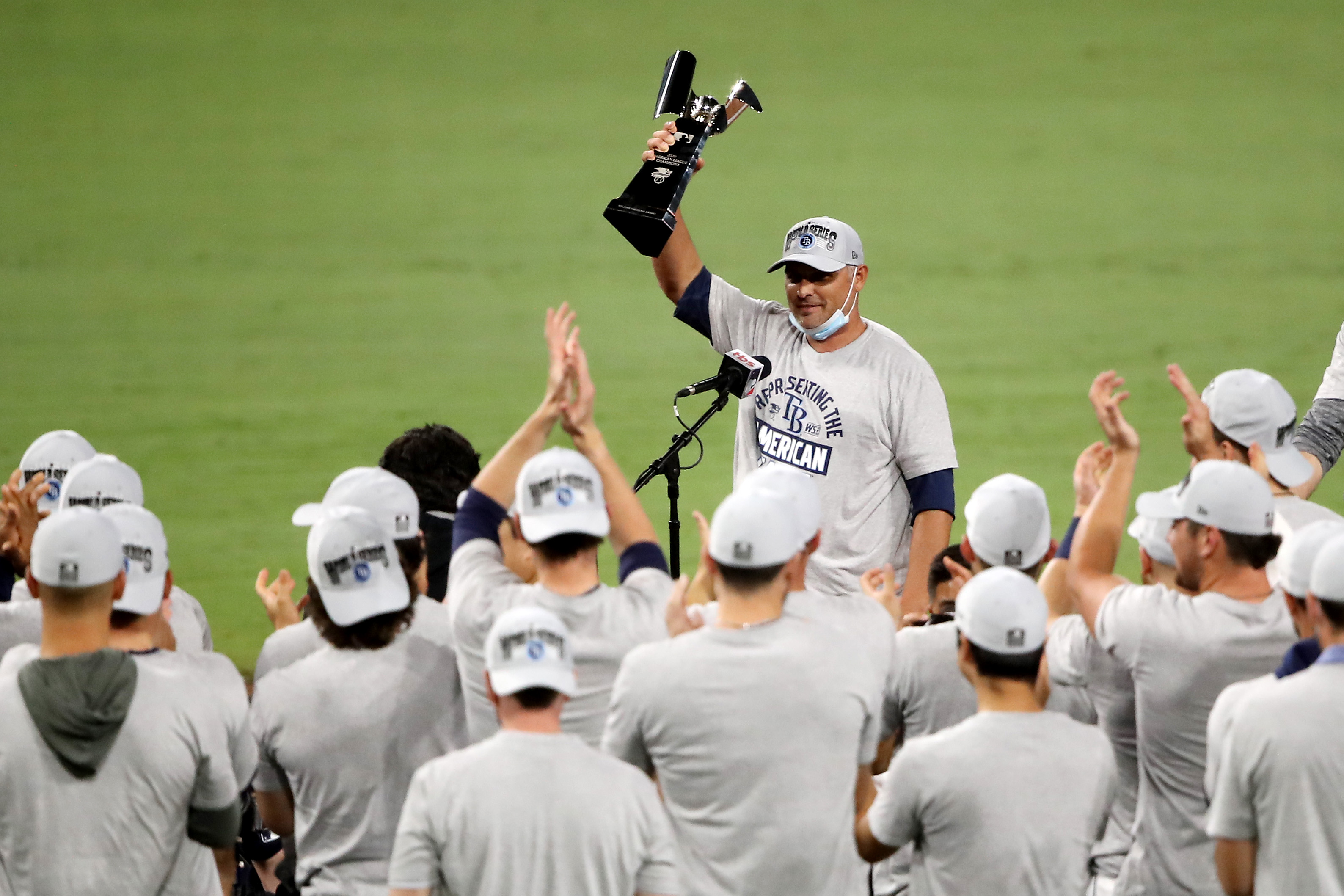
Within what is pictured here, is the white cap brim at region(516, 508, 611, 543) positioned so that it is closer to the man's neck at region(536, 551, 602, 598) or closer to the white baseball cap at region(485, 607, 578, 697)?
the man's neck at region(536, 551, 602, 598)

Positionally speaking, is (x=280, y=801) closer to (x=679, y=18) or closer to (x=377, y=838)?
(x=377, y=838)

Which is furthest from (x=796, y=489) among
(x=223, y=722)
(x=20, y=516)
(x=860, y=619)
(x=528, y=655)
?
(x=20, y=516)

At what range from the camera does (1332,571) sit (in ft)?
8.01

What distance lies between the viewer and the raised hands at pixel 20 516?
3.43 metres

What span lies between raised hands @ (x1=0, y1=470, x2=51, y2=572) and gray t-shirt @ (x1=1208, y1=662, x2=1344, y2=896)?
2432 millimetres

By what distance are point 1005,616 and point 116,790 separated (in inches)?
57.4

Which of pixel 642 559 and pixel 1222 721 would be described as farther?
pixel 642 559

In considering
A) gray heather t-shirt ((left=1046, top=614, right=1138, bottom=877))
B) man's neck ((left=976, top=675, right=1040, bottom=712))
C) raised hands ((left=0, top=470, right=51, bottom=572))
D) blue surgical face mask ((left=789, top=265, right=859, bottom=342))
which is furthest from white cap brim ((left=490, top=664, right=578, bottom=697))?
blue surgical face mask ((left=789, top=265, right=859, bottom=342))

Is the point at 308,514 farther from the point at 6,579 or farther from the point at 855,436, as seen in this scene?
the point at 855,436

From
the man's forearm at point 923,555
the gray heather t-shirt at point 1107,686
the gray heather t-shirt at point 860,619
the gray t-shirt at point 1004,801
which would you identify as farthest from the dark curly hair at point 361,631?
the man's forearm at point 923,555

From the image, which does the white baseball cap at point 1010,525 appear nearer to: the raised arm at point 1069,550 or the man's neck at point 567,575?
the raised arm at point 1069,550

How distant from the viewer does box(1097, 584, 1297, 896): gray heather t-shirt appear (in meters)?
2.69

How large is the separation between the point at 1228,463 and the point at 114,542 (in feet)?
6.21

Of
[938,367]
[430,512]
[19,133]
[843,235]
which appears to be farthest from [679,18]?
[430,512]
